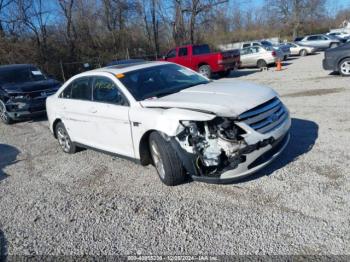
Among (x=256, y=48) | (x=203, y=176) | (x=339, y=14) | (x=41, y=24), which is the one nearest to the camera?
(x=203, y=176)

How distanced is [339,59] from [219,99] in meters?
9.22

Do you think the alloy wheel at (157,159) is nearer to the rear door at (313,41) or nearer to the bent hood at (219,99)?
the bent hood at (219,99)

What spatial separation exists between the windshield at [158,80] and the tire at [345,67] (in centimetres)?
805

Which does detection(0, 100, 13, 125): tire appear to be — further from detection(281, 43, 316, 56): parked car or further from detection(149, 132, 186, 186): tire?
detection(281, 43, 316, 56): parked car

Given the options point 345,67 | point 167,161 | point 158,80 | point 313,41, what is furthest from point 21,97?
point 313,41

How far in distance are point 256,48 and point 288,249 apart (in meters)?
18.7

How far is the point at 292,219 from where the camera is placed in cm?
325

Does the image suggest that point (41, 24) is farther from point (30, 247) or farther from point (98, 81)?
point (30, 247)

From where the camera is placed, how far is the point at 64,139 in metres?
6.34

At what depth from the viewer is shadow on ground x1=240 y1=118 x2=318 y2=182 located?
14.3ft

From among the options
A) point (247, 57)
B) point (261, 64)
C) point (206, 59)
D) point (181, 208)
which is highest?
point (206, 59)

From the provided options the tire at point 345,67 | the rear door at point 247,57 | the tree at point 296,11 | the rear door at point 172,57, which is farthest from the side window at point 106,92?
the tree at point 296,11

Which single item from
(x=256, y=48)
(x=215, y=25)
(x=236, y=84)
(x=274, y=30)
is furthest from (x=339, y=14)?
(x=236, y=84)

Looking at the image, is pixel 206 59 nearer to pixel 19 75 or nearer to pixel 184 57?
pixel 184 57
